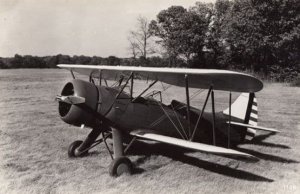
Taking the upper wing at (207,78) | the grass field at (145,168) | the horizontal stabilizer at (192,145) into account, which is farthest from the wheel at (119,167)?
the upper wing at (207,78)

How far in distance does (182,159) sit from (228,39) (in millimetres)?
28494

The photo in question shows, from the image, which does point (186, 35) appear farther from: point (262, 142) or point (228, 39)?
point (262, 142)

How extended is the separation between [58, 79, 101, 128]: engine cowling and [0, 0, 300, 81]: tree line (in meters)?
25.0

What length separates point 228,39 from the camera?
3328 centimetres

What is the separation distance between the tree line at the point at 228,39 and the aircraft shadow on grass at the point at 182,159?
2330 centimetres

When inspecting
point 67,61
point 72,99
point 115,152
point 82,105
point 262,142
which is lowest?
point 262,142

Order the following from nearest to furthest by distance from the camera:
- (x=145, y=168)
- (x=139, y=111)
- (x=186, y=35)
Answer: (x=145, y=168) < (x=139, y=111) < (x=186, y=35)

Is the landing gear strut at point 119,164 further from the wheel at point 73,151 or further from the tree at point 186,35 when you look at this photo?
the tree at point 186,35

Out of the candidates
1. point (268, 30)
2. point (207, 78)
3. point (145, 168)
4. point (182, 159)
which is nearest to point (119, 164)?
point (145, 168)

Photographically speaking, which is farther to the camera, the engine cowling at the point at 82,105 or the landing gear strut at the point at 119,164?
the engine cowling at the point at 82,105

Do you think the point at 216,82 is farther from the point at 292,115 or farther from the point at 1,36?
the point at 292,115

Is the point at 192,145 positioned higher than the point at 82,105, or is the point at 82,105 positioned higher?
the point at 82,105

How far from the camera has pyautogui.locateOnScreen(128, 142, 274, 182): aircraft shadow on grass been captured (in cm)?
561

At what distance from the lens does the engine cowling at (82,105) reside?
5520 mm
